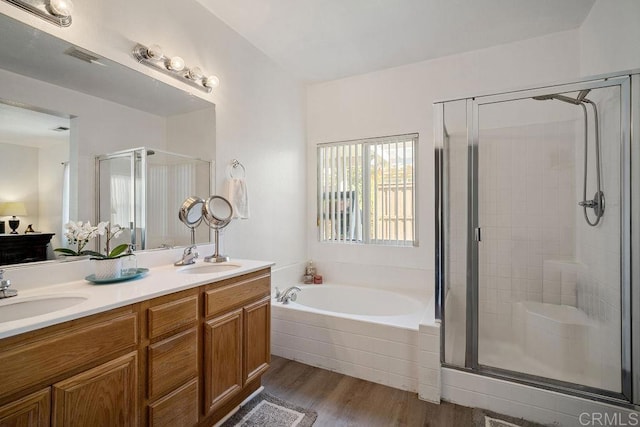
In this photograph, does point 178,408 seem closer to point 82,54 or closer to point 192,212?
point 192,212

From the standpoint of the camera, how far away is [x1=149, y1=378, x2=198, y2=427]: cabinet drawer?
4.05ft

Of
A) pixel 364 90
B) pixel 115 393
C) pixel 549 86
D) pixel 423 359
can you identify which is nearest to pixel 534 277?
pixel 423 359

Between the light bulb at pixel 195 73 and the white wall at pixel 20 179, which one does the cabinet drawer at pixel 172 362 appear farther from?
the light bulb at pixel 195 73

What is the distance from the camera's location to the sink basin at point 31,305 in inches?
42.6

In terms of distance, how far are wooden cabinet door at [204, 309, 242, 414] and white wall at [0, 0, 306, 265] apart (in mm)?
Answer: 861

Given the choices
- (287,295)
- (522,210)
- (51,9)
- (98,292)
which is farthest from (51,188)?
(522,210)

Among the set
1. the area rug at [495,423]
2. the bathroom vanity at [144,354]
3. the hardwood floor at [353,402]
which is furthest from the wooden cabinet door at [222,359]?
the area rug at [495,423]

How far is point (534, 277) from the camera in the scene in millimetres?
2391

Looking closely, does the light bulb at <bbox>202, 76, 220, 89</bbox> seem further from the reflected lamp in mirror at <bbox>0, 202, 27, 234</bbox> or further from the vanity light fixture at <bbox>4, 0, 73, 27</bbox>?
the reflected lamp in mirror at <bbox>0, 202, 27, 234</bbox>

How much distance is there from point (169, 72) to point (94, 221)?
3.44ft

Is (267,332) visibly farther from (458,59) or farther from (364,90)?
(458,59)

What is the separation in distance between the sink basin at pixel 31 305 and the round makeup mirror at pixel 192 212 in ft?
2.94

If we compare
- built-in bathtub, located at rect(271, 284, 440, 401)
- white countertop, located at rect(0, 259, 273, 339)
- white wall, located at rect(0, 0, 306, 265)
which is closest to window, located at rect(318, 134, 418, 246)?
white wall, located at rect(0, 0, 306, 265)

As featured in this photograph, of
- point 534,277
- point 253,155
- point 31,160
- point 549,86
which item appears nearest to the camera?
point 31,160
